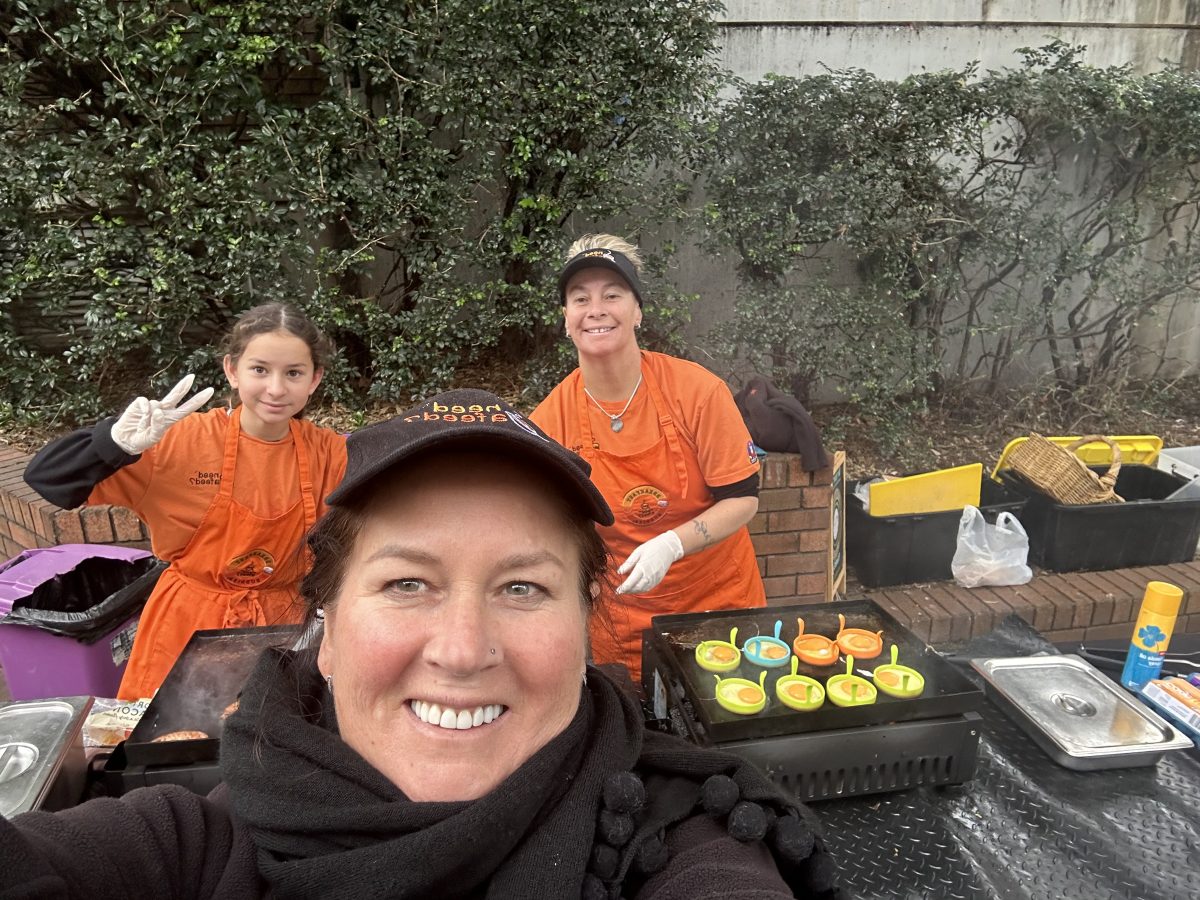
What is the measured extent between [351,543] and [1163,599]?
186 cm

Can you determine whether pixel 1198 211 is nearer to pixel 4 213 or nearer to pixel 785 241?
pixel 785 241

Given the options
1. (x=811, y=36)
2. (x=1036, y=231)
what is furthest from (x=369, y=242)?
(x=1036, y=231)

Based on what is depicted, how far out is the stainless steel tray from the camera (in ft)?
5.13

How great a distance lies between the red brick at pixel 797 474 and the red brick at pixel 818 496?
0.10 ft

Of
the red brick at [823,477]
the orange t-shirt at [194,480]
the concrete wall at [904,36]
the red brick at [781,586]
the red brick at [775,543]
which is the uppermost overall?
the concrete wall at [904,36]

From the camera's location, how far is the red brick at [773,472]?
3.58 metres

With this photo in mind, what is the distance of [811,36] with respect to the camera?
16.3ft

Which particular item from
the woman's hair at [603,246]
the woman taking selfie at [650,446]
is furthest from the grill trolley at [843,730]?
the woman's hair at [603,246]

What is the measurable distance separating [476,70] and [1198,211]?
509 cm

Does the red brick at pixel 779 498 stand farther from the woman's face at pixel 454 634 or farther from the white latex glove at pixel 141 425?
the woman's face at pixel 454 634

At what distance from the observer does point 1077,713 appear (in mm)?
1702

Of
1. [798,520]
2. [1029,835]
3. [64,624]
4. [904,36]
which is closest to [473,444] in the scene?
[1029,835]

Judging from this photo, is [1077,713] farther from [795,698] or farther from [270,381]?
[270,381]

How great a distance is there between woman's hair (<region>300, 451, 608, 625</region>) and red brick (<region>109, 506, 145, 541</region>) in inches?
103
